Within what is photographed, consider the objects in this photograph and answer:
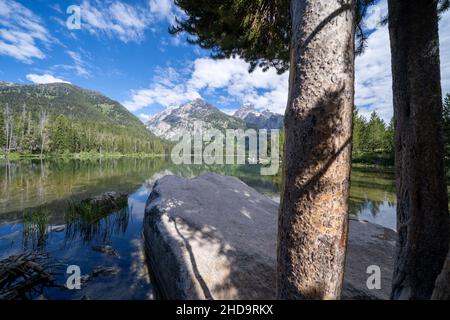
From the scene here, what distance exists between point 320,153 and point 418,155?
1.88 metres

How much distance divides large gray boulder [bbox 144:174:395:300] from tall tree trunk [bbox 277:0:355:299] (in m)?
2.06

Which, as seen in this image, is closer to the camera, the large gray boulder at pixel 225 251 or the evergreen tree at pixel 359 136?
the large gray boulder at pixel 225 251

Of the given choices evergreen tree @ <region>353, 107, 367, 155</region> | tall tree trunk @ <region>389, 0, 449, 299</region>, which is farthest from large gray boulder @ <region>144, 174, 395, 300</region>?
evergreen tree @ <region>353, 107, 367, 155</region>

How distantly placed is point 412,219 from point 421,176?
1.87 ft

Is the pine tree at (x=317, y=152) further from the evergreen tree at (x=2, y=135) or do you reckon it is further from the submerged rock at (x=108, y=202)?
the evergreen tree at (x=2, y=135)

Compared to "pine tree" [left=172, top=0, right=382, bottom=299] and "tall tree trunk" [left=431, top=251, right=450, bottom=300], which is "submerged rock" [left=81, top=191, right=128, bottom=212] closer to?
"pine tree" [left=172, top=0, right=382, bottom=299]

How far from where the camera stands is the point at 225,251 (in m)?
4.51

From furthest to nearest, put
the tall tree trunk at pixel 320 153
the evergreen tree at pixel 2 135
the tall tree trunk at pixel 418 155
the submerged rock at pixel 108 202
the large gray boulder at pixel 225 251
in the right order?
1. the evergreen tree at pixel 2 135
2. the submerged rock at pixel 108 202
3. the large gray boulder at pixel 225 251
4. the tall tree trunk at pixel 418 155
5. the tall tree trunk at pixel 320 153

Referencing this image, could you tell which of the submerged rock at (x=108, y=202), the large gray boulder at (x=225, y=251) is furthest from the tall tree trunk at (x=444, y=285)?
the submerged rock at (x=108, y=202)

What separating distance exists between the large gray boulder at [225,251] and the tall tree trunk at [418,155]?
3.53 ft

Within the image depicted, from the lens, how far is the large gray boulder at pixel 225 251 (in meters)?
3.64

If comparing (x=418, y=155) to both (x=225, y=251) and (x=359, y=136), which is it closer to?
(x=225, y=251)
